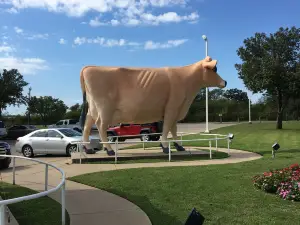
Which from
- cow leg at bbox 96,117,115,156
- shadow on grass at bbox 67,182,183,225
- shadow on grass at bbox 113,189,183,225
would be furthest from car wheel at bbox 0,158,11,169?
shadow on grass at bbox 113,189,183,225

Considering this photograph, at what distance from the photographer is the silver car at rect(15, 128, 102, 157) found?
53.9 ft

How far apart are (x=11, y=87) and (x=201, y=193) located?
39.4 meters

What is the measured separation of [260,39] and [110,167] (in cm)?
2980

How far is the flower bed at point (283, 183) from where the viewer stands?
7.01m

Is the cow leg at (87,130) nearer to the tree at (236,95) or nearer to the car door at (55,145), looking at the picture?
the car door at (55,145)

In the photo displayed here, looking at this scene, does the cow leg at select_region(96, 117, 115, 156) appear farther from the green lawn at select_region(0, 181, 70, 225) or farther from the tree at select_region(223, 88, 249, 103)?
the tree at select_region(223, 88, 249, 103)

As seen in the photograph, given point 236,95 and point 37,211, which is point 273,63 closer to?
point 37,211

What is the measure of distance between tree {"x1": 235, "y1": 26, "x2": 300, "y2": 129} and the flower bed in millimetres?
27314

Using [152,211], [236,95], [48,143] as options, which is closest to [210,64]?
[48,143]

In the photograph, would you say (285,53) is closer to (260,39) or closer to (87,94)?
(260,39)

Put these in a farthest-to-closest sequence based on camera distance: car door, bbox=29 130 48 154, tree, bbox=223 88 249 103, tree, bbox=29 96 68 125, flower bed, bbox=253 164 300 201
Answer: tree, bbox=223 88 249 103
tree, bbox=29 96 68 125
car door, bbox=29 130 48 154
flower bed, bbox=253 164 300 201

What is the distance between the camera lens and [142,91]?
551 inches

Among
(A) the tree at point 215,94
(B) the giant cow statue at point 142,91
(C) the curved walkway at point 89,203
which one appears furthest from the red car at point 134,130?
(A) the tree at point 215,94

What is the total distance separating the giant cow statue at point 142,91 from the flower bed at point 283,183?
6.67m
